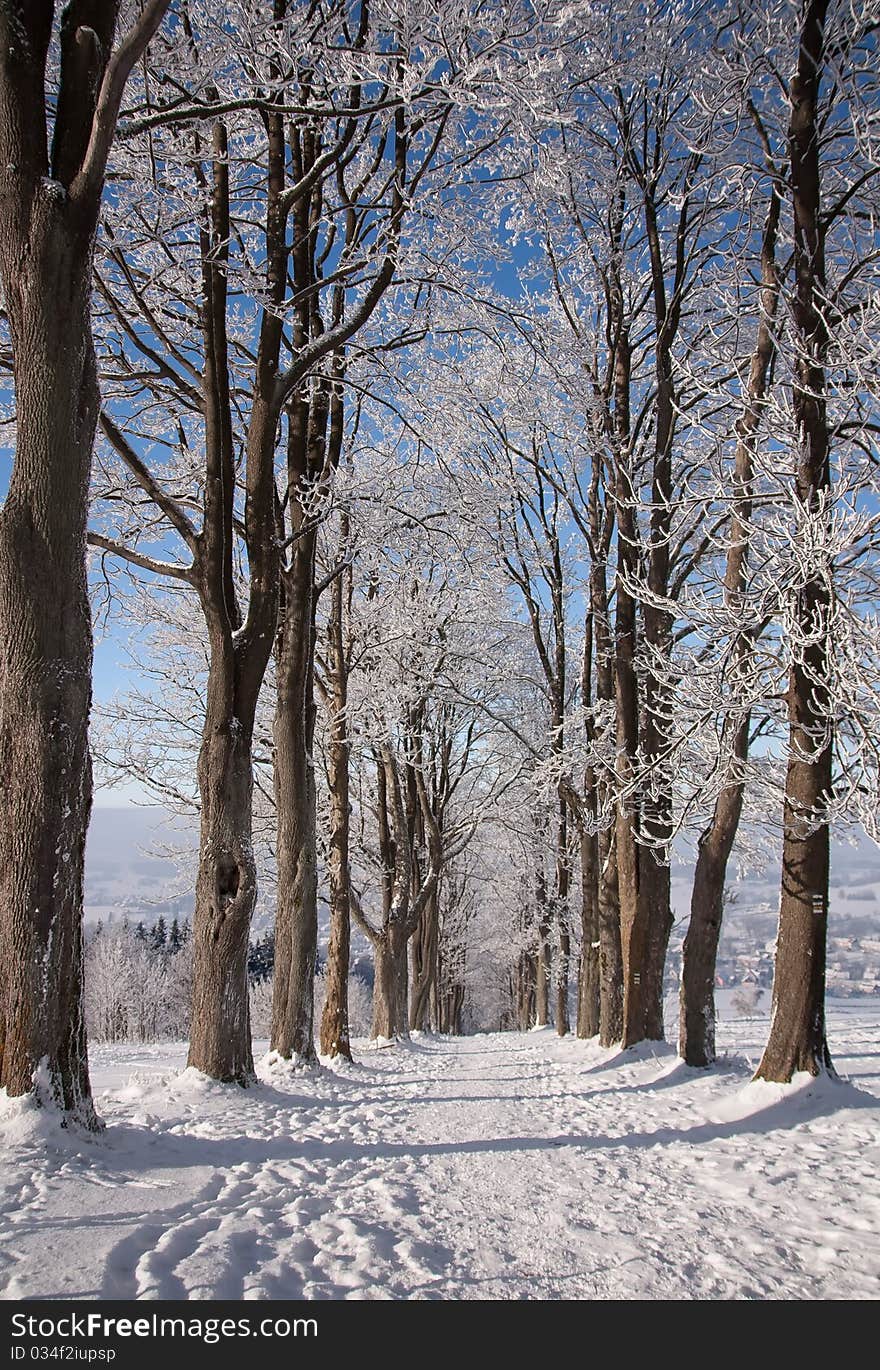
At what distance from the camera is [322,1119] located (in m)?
6.34

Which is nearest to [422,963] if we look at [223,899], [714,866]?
[714,866]

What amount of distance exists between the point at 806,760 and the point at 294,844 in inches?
A: 224

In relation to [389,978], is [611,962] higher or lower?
higher

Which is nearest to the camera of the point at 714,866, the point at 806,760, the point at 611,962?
the point at 806,760

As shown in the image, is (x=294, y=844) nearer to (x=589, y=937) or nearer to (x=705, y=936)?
(x=705, y=936)

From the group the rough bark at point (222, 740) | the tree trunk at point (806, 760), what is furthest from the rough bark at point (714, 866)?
the rough bark at point (222, 740)

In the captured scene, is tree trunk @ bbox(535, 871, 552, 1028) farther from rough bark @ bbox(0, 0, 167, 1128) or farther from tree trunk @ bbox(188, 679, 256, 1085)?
rough bark @ bbox(0, 0, 167, 1128)

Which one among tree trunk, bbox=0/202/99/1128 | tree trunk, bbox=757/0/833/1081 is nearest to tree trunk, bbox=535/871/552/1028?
tree trunk, bbox=757/0/833/1081

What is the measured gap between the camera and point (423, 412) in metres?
9.64

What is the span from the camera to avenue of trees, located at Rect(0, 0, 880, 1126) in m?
4.43

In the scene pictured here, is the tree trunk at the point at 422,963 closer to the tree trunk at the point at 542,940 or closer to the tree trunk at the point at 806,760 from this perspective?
the tree trunk at the point at 542,940

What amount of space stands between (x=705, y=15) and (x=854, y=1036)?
16115mm

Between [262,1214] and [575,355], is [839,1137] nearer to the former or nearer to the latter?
[262,1214]

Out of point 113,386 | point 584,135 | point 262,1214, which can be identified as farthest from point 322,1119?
point 584,135
